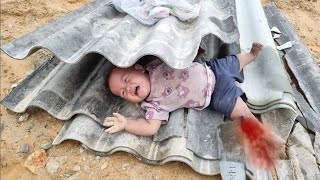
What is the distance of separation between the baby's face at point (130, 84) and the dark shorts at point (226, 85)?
1.68 feet

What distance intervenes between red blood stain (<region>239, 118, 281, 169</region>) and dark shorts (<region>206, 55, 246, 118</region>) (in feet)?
0.53

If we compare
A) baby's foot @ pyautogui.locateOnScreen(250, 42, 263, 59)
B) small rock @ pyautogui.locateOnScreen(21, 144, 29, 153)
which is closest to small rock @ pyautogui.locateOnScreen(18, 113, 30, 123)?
small rock @ pyautogui.locateOnScreen(21, 144, 29, 153)

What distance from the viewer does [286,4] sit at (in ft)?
16.5

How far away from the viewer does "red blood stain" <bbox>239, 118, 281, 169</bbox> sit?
8.23 feet

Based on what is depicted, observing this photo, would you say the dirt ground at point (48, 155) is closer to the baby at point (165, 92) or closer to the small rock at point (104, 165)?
the small rock at point (104, 165)

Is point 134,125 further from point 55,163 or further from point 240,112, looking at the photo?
point 240,112

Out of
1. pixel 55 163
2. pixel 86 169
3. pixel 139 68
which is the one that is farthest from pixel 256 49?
pixel 55 163

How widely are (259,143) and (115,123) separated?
99cm

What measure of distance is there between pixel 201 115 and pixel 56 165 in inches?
40.9

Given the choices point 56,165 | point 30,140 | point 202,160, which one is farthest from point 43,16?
point 202,160

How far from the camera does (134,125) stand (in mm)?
2545

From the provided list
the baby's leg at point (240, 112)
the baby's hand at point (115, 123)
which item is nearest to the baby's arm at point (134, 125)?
the baby's hand at point (115, 123)

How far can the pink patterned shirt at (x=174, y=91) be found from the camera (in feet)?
8.71

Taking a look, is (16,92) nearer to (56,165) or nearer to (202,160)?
(56,165)
